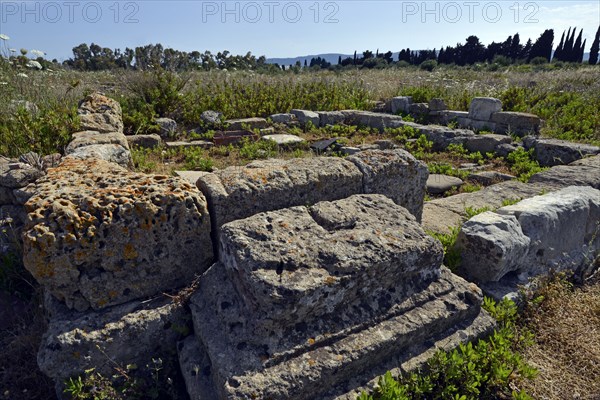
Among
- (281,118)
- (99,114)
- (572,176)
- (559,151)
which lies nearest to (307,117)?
(281,118)

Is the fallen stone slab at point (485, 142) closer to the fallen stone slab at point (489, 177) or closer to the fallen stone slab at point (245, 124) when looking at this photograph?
the fallen stone slab at point (489, 177)

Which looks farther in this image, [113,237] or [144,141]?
[144,141]

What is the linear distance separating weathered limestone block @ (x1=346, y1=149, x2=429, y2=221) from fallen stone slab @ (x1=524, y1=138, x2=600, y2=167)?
4.83 metres

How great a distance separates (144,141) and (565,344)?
623 centimetres

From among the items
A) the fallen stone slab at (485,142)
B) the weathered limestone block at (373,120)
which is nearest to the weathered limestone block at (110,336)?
the fallen stone slab at (485,142)

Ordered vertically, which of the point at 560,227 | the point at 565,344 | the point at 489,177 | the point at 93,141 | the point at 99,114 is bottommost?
the point at 565,344

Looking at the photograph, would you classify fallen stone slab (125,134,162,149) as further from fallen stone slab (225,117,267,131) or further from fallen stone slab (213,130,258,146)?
fallen stone slab (225,117,267,131)

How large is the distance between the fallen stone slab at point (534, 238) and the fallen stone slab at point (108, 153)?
132 inches

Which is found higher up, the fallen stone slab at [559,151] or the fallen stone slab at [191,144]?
the fallen stone slab at [191,144]

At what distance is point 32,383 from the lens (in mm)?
2316

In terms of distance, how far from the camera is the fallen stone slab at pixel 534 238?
3043 mm

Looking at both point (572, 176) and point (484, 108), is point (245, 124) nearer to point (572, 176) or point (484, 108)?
point (572, 176)

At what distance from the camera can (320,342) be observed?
2.12m

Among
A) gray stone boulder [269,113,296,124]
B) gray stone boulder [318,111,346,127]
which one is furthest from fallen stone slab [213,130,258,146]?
gray stone boulder [318,111,346,127]
